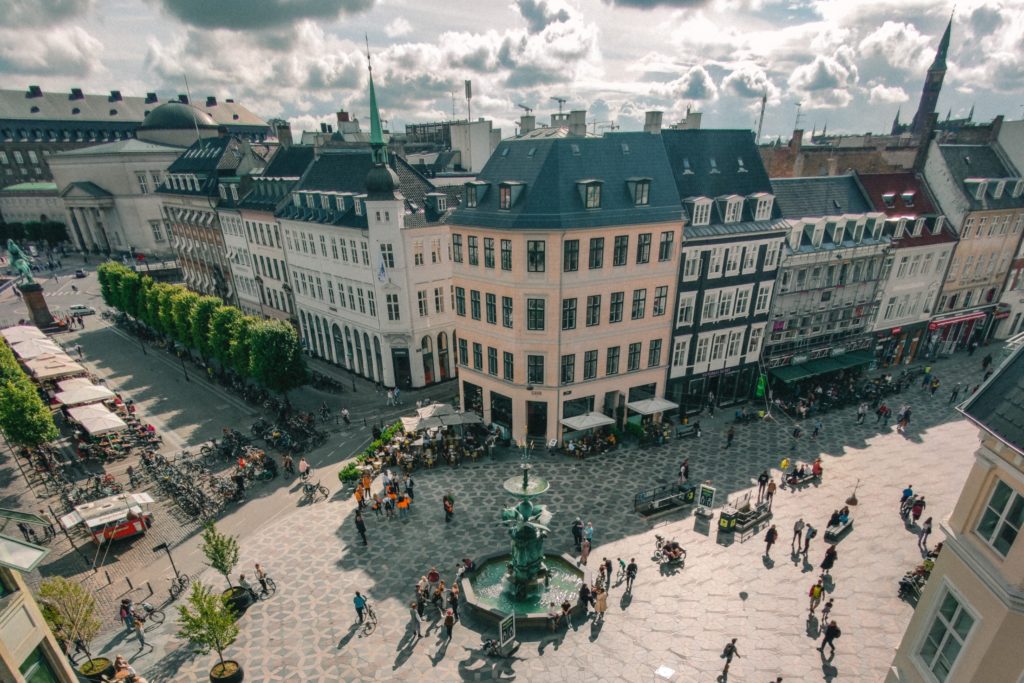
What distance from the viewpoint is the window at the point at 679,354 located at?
36188 millimetres

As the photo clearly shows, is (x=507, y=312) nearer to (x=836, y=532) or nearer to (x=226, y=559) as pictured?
(x=226, y=559)

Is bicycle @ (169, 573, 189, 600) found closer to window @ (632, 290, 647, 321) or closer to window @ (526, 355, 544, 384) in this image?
window @ (526, 355, 544, 384)

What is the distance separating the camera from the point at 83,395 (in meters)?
37.9

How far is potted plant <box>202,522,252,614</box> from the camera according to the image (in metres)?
21.0

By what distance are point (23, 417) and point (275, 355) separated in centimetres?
1435

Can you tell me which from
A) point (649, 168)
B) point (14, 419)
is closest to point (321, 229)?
point (14, 419)

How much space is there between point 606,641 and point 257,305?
54521mm

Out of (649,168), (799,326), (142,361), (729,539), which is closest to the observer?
(729,539)

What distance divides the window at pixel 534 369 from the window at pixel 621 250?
763 centimetres

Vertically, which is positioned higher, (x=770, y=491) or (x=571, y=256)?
(x=571, y=256)

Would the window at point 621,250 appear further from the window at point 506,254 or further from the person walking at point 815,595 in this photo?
the person walking at point 815,595

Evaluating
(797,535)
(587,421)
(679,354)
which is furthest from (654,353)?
(797,535)

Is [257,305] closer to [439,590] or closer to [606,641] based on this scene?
[439,590]

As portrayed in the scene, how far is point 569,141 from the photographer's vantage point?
1256 inches
